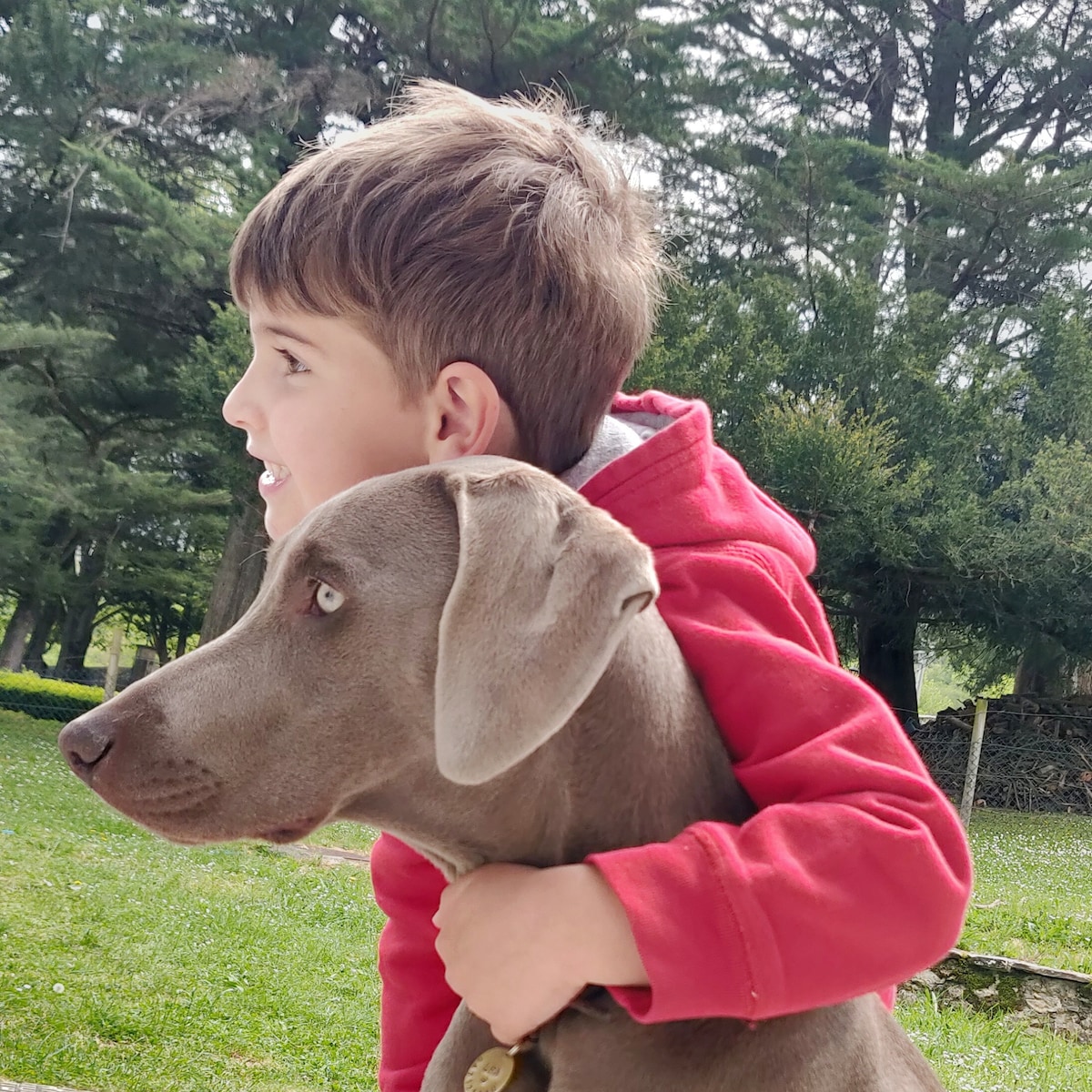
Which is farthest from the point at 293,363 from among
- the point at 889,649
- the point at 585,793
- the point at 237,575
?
the point at 889,649

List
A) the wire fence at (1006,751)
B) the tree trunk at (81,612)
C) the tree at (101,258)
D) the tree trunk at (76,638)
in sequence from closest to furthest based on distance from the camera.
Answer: the wire fence at (1006,751), the tree at (101,258), the tree trunk at (81,612), the tree trunk at (76,638)

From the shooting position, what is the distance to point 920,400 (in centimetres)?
1905

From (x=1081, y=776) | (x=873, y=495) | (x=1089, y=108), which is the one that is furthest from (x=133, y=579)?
(x=1089, y=108)

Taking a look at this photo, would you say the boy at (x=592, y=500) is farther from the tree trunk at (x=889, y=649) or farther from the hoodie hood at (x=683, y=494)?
the tree trunk at (x=889, y=649)

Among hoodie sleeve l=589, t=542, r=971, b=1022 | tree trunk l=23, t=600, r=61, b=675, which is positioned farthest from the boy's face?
tree trunk l=23, t=600, r=61, b=675

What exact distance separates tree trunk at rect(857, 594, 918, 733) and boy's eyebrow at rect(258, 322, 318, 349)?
1880 centimetres

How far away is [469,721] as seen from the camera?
1.12m

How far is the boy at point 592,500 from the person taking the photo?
1.24 m

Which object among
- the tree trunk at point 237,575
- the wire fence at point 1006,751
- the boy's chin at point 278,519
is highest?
the boy's chin at point 278,519

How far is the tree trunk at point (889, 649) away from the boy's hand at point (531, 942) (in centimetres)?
1914

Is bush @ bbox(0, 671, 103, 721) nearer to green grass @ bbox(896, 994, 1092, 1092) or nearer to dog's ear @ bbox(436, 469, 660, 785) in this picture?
green grass @ bbox(896, 994, 1092, 1092)

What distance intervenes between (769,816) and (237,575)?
16.2 m

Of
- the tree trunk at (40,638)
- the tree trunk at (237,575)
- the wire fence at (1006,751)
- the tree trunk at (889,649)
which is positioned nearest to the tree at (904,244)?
the tree trunk at (889,649)

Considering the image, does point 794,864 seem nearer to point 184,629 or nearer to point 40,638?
point 184,629
